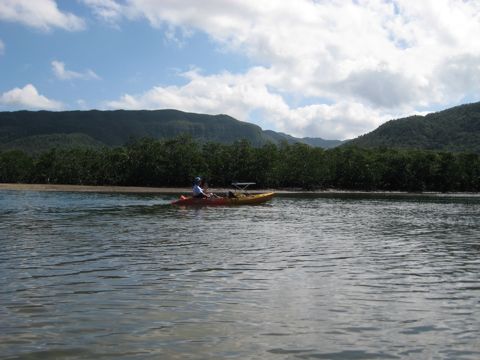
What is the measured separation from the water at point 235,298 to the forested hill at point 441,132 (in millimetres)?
149181

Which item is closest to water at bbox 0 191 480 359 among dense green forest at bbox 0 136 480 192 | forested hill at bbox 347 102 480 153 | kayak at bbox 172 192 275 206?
kayak at bbox 172 192 275 206

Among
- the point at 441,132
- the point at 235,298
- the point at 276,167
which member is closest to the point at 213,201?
the point at 235,298

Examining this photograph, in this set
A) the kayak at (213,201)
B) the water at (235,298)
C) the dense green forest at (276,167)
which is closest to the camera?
the water at (235,298)

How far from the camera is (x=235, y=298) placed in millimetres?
10992

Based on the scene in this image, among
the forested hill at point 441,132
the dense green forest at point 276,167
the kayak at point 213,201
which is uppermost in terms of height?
the forested hill at point 441,132

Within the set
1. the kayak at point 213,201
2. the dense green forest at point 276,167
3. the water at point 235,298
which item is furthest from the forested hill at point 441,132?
the water at point 235,298

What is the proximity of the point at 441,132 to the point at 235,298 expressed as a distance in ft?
600

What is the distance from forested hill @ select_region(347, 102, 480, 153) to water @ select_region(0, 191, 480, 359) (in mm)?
149181

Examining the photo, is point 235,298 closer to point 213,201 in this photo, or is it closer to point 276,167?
point 213,201

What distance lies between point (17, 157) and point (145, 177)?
41.7 metres

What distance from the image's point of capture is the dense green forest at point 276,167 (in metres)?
120

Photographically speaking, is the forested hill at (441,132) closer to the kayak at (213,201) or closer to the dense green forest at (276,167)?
the dense green forest at (276,167)

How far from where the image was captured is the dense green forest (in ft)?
393

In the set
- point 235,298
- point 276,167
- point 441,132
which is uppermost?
point 441,132
